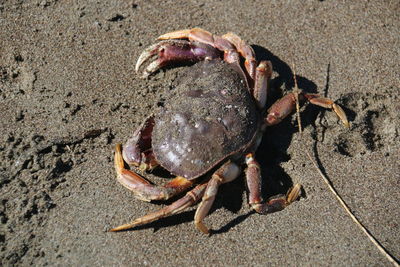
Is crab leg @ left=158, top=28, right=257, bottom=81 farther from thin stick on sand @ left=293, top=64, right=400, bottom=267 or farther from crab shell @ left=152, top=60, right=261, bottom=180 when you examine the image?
thin stick on sand @ left=293, top=64, right=400, bottom=267

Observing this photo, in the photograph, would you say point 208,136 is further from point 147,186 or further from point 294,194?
point 294,194

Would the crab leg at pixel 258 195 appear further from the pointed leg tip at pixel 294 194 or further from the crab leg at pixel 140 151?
the crab leg at pixel 140 151

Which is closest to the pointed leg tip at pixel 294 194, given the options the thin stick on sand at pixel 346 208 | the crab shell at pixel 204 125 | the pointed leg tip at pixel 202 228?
the thin stick on sand at pixel 346 208


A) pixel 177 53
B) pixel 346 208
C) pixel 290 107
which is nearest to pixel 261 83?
pixel 290 107

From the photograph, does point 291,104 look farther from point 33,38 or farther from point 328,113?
point 33,38

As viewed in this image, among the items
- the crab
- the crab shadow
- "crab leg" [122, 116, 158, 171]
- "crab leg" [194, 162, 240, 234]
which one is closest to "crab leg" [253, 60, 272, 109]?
the crab
